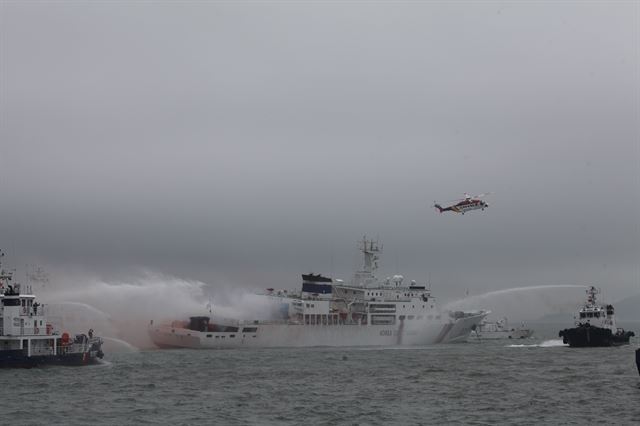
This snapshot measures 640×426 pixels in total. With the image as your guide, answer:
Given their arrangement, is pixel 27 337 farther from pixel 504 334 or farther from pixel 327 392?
pixel 504 334

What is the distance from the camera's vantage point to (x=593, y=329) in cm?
10288

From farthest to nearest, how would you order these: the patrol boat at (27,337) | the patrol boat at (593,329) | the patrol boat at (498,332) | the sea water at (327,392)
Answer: the patrol boat at (498,332) → the patrol boat at (593,329) → the patrol boat at (27,337) → the sea water at (327,392)

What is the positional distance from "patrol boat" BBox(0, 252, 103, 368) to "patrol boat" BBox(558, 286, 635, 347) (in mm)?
59712

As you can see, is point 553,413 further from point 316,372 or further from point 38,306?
point 38,306

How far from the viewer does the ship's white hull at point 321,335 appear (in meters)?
105

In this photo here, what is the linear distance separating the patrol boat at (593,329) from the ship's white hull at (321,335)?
17569 millimetres

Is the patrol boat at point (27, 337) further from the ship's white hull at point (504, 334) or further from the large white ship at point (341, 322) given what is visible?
the ship's white hull at point (504, 334)

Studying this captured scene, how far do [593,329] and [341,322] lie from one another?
32.3 meters

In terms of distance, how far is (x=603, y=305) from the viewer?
10731 centimetres

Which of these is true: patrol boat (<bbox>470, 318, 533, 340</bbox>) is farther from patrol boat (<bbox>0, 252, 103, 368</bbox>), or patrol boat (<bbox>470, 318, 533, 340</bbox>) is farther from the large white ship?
patrol boat (<bbox>0, 252, 103, 368</bbox>)

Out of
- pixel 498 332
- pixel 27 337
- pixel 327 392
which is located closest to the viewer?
pixel 327 392

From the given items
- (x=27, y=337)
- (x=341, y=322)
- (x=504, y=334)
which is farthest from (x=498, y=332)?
(x=27, y=337)

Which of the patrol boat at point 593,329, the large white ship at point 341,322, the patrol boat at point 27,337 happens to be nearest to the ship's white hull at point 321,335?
the large white ship at point 341,322

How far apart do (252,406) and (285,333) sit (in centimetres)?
6126
